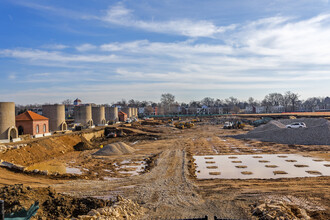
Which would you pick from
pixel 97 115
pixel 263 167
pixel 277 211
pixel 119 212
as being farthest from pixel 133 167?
pixel 97 115

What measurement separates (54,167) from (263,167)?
17.0 meters

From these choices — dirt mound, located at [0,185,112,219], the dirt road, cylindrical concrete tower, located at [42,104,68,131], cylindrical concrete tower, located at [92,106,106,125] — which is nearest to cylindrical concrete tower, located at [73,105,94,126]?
cylindrical concrete tower, located at [92,106,106,125]

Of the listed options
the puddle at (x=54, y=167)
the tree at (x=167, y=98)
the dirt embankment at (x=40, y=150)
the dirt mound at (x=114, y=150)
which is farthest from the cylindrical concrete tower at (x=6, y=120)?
the tree at (x=167, y=98)

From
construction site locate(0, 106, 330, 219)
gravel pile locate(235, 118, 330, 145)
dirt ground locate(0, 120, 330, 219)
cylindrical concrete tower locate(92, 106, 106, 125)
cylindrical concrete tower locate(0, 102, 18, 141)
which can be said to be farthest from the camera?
cylindrical concrete tower locate(92, 106, 106, 125)

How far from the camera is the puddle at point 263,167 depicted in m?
16.8

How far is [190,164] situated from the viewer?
20.2 m

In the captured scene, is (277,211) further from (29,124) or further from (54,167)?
(29,124)

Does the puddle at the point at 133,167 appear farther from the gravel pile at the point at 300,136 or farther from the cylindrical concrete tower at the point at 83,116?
the cylindrical concrete tower at the point at 83,116

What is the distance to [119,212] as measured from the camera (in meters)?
10.0

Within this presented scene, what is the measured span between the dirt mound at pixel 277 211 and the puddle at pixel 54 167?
13757mm

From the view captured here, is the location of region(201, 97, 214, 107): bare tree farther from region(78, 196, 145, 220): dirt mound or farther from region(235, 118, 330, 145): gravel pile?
region(78, 196, 145, 220): dirt mound

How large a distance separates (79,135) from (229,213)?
30434 millimetres

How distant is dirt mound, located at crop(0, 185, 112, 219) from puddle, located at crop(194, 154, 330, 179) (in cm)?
840

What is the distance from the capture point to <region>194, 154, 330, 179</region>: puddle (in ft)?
55.1
